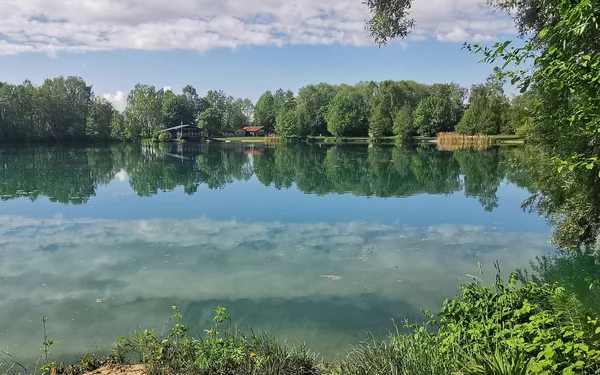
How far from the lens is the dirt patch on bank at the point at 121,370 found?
5.36m

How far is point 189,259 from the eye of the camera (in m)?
11.8

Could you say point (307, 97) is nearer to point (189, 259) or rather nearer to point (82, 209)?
point (82, 209)

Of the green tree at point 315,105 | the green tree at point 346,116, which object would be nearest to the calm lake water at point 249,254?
the green tree at point 346,116

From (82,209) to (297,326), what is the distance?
15.0m

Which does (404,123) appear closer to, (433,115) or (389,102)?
(433,115)

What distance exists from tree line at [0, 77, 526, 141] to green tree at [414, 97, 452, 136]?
0.18 metres

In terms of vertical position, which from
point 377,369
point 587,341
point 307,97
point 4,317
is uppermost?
point 307,97

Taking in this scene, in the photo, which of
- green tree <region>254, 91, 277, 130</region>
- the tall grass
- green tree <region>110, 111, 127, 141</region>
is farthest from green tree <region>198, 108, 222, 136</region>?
the tall grass

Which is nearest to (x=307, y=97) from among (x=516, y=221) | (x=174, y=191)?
(x=174, y=191)

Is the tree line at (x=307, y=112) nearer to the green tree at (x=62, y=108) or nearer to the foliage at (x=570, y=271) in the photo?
the green tree at (x=62, y=108)

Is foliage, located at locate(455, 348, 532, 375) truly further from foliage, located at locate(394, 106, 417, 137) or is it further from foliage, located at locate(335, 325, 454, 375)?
foliage, located at locate(394, 106, 417, 137)

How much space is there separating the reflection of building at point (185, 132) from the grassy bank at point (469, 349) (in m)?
102

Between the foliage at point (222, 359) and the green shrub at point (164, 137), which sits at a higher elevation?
the green shrub at point (164, 137)

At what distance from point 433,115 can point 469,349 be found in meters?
83.1
